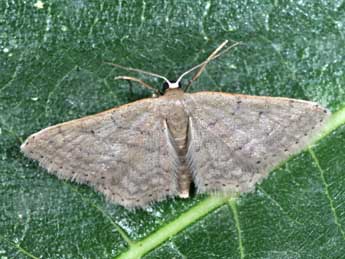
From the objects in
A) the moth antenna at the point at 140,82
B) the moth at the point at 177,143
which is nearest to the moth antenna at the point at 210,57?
the moth at the point at 177,143

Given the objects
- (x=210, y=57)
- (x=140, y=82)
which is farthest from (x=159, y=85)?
A: (x=210, y=57)

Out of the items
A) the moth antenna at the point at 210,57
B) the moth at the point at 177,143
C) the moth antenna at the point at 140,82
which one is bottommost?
the moth at the point at 177,143

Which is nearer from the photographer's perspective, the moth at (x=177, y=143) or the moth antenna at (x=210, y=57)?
the moth at (x=177, y=143)

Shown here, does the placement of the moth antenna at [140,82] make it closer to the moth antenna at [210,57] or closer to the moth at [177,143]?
the moth at [177,143]

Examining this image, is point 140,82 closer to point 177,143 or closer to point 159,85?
point 159,85

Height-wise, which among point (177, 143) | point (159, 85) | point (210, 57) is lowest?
point (177, 143)
